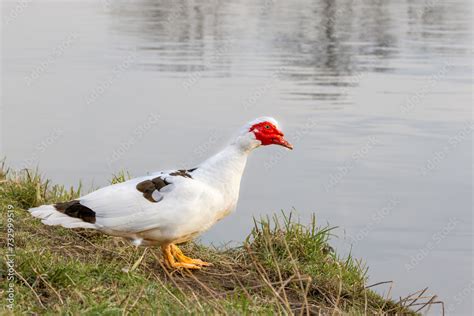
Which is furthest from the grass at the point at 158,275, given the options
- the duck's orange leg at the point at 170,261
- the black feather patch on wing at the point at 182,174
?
the black feather patch on wing at the point at 182,174

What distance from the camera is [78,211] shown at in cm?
654

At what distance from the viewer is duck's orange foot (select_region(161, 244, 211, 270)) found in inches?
277

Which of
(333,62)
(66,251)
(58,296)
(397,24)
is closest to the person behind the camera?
(58,296)

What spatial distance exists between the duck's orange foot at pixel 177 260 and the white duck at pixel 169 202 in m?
0.31

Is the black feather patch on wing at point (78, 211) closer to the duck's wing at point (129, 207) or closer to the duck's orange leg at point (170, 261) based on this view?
the duck's wing at point (129, 207)

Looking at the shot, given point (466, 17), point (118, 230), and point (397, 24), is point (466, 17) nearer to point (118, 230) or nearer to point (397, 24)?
point (397, 24)

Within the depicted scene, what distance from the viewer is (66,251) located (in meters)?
7.14

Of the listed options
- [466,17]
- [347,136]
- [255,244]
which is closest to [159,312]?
[255,244]

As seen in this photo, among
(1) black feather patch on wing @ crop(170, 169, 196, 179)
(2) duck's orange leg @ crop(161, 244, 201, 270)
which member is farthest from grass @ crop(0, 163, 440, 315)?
(1) black feather patch on wing @ crop(170, 169, 196, 179)

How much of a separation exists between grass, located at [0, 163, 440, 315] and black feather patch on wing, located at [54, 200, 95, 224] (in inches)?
12.3

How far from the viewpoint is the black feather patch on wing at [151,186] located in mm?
6527

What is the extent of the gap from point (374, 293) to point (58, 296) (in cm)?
319

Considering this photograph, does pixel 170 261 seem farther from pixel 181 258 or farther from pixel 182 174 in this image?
pixel 182 174

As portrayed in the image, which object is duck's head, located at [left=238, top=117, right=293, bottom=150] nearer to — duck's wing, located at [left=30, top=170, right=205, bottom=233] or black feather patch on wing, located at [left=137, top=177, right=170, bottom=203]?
duck's wing, located at [left=30, top=170, right=205, bottom=233]
